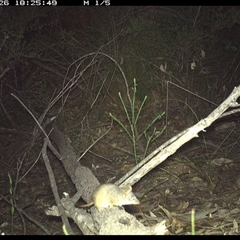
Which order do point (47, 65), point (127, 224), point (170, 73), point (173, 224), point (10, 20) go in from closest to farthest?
point (127, 224) < point (173, 224) < point (10, 20) < point (170, 73) < point (47, 65)

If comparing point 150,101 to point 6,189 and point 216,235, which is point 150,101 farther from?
point 216,235

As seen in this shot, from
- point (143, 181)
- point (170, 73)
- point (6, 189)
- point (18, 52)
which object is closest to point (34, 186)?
point (6, 189)

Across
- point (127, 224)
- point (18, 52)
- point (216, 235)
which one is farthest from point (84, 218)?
point (18, 52)

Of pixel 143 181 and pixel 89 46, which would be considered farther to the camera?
pixel 89 46

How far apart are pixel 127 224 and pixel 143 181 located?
1.84m

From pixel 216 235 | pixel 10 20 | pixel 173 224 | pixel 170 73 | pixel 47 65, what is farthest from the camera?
pixel 47 65

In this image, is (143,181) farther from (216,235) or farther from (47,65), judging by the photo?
(47,65)

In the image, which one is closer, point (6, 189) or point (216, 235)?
point (216, 235)

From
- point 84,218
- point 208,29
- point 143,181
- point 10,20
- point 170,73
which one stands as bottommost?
point 143,181

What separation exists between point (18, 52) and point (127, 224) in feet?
9.36

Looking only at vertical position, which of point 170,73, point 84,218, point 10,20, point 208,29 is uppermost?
point 10,20

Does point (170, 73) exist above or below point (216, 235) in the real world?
above

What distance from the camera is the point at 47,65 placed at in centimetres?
584

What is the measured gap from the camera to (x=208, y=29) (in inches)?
216
